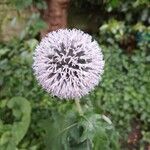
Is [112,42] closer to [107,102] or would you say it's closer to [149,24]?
[149,24]

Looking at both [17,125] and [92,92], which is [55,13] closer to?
[92,92]

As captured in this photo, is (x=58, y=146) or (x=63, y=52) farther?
(x=58, y=146)

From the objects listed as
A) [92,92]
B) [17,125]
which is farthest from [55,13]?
[17,125]

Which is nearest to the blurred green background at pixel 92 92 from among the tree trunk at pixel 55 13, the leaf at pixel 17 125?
the leaf at pixel 17 125

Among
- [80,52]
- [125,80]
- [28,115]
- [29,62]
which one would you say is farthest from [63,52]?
[125,80]

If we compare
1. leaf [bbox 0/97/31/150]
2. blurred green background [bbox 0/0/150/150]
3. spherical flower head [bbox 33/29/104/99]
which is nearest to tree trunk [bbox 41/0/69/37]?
blurred green background [bbox 0/0/150/150]

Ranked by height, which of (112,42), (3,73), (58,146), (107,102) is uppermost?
(112,42)

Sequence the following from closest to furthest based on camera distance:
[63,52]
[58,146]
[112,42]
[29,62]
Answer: [63,52], [58,146], [29,62], [112,42]

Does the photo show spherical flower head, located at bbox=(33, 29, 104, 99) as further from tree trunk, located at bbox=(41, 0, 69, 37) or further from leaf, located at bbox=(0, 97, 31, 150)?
tree trunk, located at bbox=(41, 0, 69, 37)
